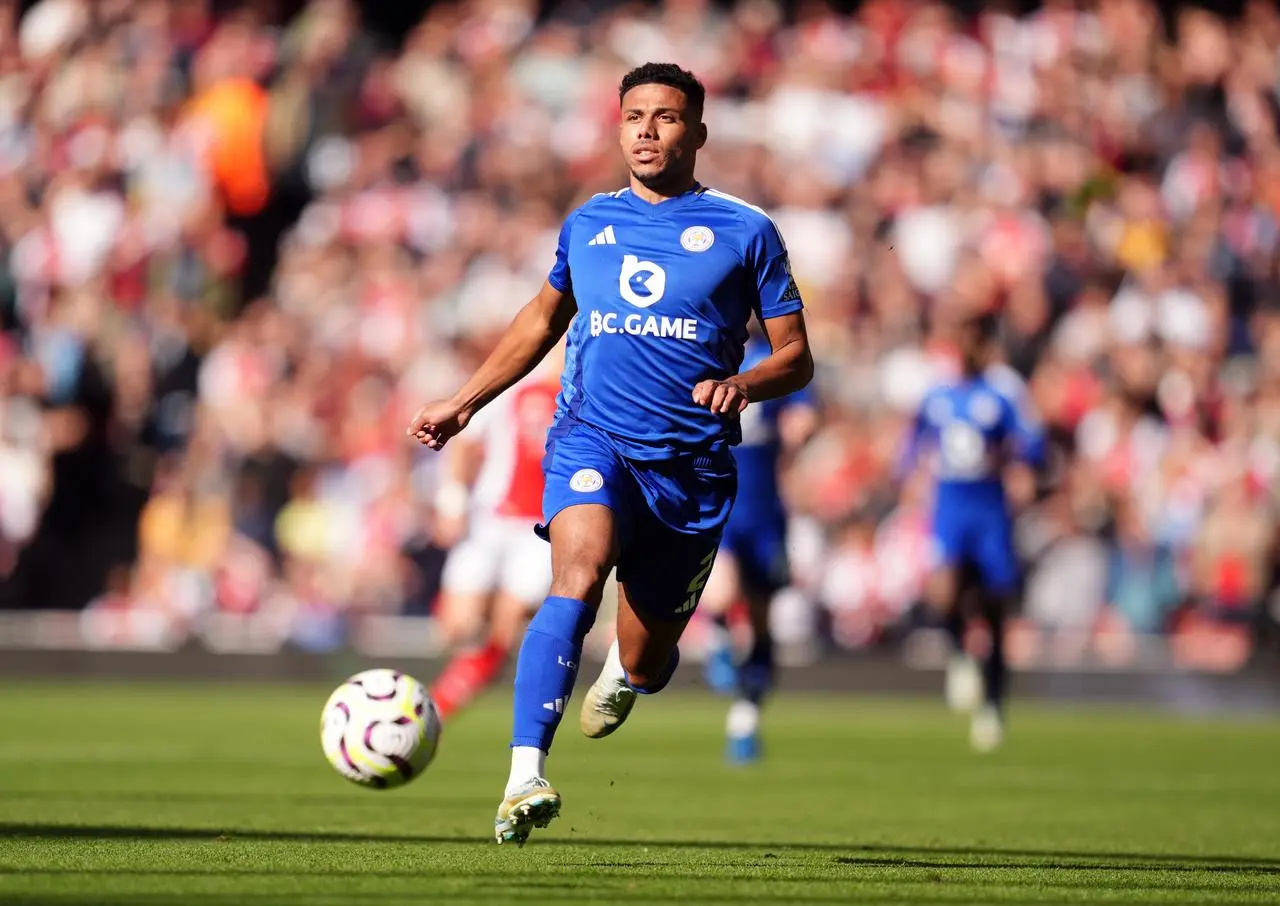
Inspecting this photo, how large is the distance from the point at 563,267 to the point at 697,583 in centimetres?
125

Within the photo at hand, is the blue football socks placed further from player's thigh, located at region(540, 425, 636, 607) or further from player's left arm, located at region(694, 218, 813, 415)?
player's left arm, located at region(694, 218, 813, 415)

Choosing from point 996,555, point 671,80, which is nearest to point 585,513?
point 671,80

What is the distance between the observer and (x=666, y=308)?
7.90m

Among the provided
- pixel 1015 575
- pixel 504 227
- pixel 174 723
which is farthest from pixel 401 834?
pixel 504 227

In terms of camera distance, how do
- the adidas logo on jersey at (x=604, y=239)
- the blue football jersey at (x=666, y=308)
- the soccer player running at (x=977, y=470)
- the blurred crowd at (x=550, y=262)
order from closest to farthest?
the blue football jersey at (x=666, y=308) → the adidas logo on jersey at (x=604, y=239) → the soccer player running at (x=977, y=470) → the blurred crowd at (x=550, y=262)

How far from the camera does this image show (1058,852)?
8.65 meters

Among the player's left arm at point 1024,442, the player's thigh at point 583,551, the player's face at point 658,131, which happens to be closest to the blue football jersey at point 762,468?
the player's left arm at point 1024,442

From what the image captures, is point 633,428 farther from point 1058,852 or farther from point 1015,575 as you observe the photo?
point 1015,575

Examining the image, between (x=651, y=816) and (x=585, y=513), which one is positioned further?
(x=651, y=816)

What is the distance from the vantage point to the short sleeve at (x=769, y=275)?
7973 millimetres

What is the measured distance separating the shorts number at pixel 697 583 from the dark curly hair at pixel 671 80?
1595mm

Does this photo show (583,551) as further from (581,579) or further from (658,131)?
(658,131)

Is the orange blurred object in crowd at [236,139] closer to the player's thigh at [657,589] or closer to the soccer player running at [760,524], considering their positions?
the soccer player running at [760,524]

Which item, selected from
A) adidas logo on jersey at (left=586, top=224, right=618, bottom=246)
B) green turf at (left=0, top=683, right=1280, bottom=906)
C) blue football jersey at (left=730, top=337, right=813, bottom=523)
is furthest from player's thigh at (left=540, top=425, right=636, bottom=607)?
blue football jersey at (left=730, top=337, right=813, bottom=523)
